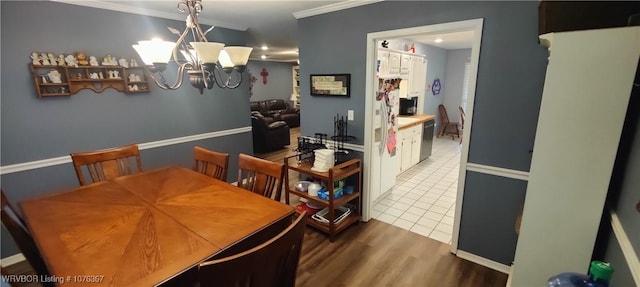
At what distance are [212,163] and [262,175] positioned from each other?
531 mm

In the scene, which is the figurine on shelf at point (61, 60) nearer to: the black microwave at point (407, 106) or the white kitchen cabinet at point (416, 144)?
the white kitchen cabinet at point (416, 144)

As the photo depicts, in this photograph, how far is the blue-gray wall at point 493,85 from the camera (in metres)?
1.85

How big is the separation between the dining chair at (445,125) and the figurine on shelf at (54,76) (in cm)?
724

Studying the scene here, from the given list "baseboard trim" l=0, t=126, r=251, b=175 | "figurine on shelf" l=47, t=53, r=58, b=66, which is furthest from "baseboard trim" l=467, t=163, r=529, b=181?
"figurine on shelf" l=47, t=53, r=58, b=66

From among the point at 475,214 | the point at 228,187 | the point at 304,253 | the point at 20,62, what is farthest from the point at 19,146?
the point at 475,214

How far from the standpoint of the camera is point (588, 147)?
1267 millimetres

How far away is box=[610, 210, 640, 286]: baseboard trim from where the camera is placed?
36.0 inches

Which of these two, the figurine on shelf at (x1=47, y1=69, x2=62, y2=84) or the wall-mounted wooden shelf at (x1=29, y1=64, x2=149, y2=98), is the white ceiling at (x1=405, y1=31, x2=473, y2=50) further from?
the figurine on shelf at (x1=47, y1=69, x2=62, y2=84)

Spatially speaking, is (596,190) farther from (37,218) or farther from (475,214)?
(37,218)

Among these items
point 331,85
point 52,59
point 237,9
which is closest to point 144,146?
point 52,59

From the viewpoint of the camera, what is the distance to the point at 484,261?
89.5 inches

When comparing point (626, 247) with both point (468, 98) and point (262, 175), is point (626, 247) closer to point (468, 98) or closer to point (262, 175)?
point (468, 98)

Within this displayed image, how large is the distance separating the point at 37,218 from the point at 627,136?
291 centimetres

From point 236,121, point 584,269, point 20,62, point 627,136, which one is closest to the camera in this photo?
point 627,136
